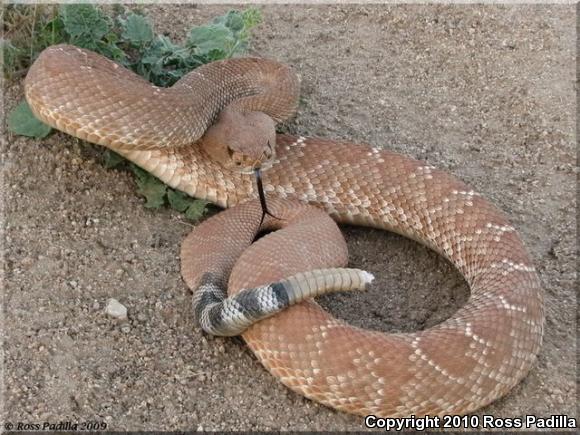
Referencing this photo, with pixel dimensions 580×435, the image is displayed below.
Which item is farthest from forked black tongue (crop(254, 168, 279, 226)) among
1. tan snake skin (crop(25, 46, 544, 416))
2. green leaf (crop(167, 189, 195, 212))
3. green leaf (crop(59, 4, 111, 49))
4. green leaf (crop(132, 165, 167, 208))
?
green leaf (crop(59, 4, 111, 49))

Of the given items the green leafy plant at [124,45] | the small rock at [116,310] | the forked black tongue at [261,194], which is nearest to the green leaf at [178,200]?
the green leafy plant at [124,45]

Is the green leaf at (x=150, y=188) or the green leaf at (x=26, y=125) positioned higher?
the green leaf at (x=26, y=125)

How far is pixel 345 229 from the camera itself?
6039mm

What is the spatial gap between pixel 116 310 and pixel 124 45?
2.31 m

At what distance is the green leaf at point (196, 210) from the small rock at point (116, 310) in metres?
1.00

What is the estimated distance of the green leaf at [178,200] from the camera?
18.8ft

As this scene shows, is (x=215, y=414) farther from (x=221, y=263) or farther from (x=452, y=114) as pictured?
(x=452, y=114)

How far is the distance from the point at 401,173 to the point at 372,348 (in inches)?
68.0

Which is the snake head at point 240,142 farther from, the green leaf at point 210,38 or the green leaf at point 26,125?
the green leaf at point 26,125

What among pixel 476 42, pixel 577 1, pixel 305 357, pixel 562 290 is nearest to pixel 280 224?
pixel 305 357

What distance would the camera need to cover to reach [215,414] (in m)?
4.46

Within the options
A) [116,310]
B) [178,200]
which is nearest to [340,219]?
[178,200]

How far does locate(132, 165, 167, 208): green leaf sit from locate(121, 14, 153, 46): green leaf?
38.0 inches

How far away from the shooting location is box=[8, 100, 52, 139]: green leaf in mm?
5586
